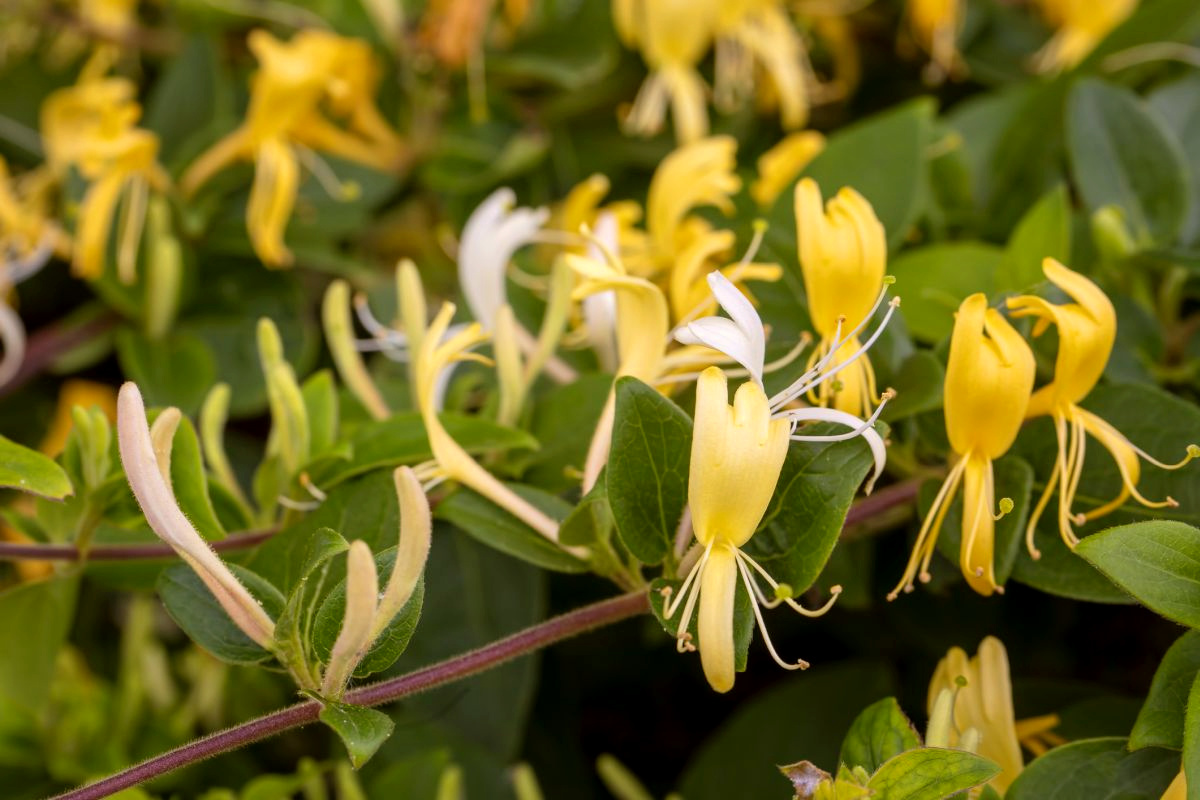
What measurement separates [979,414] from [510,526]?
171mm

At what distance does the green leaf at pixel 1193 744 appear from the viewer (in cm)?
34

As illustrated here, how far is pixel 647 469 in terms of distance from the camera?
39cm

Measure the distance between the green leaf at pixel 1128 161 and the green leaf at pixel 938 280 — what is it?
8cm

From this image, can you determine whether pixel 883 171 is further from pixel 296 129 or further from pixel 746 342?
pixel 296 129

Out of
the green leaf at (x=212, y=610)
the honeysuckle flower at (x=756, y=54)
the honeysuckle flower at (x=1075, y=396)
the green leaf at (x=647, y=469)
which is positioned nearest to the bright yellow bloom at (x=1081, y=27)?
the honeysuckle flower at (x=756, y=54)

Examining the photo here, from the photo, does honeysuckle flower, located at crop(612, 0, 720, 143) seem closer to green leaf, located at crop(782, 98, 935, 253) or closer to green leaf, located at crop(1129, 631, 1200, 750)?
green leaf, located at crop(782, 98, 935, 253)

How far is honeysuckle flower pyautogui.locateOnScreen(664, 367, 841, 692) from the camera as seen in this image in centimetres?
35

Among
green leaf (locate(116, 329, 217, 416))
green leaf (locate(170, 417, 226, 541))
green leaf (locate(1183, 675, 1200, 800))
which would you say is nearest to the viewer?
green leaf (locate(1183, 675, 1200, 800))

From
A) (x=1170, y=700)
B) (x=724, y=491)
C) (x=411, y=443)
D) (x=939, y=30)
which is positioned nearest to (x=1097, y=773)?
(x=1170, y=700)

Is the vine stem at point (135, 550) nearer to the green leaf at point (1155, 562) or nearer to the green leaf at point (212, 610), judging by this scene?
the green leaf at point (212, 610)

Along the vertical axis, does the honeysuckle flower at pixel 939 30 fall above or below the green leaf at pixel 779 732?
Result: above

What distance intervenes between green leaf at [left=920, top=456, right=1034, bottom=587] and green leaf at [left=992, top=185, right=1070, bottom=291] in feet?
0.34

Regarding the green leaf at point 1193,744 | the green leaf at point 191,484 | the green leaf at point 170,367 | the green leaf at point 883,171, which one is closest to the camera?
the green leaf at point 1193,744

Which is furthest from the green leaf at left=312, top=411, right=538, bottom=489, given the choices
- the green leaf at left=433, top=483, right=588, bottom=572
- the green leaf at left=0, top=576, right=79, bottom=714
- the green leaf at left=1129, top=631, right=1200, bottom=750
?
the green leaf at left=1129, top=631, right=1200, bottom=750
